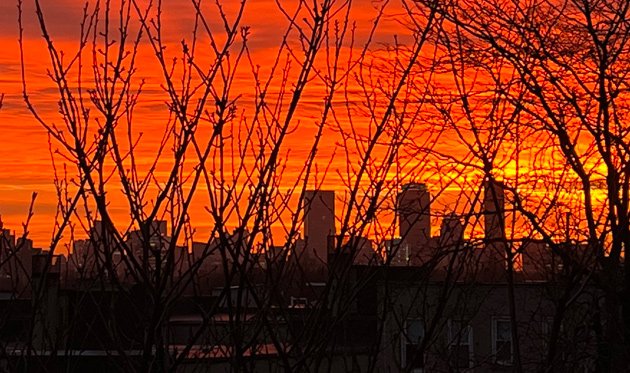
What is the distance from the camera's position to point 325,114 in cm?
374

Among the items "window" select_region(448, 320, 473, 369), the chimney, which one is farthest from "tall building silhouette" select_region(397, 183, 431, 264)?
"window" select_region(448, 320, 473, 369)

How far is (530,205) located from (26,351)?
998 cm

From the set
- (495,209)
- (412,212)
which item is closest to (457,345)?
(412,212)

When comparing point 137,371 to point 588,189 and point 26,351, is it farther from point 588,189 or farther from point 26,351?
point 588,189

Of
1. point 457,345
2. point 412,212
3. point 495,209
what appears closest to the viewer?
point 412,212

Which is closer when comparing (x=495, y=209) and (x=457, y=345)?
(x=457, y=345)

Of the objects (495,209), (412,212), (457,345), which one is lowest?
(457,345)

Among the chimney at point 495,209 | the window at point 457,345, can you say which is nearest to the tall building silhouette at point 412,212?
the chimney at point 495,209

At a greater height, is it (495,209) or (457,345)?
(495,209)

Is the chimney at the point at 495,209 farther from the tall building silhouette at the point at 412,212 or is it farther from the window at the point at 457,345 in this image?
the window at the point at 457,345

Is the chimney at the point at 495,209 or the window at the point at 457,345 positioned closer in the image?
the window at the point at 457,345

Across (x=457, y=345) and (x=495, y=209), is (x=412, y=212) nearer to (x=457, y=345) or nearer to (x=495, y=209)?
(x=457, y=345)

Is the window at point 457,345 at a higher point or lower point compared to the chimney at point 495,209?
lower

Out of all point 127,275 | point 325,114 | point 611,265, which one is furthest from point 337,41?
point 611,265
